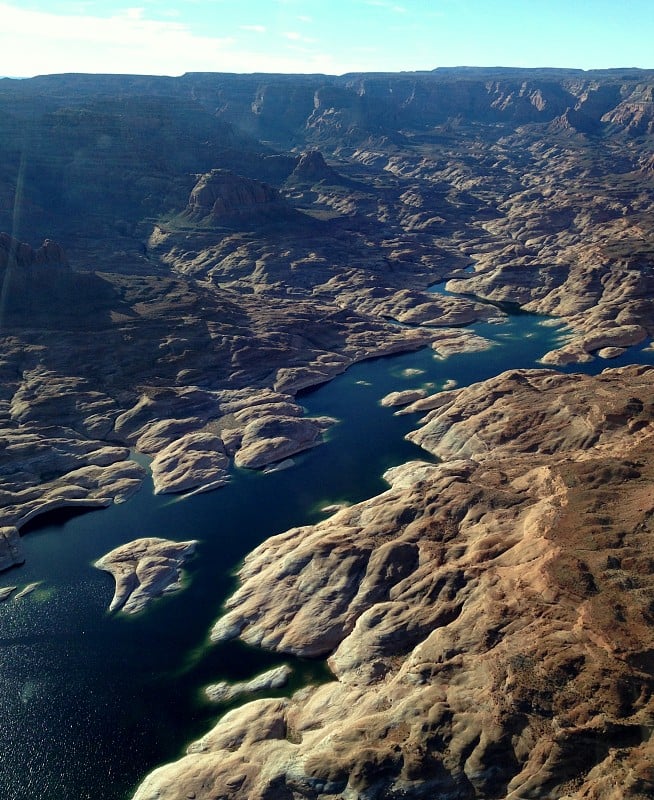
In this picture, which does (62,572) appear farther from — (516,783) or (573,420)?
(573,420)

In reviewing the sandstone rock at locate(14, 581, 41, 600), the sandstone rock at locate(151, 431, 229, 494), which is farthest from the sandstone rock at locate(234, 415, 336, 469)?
the sandstone rock at locate(14, 581, 41, 600)

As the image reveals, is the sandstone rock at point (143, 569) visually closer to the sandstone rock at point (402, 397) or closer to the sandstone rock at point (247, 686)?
the sandstone rock at point (247, 686)

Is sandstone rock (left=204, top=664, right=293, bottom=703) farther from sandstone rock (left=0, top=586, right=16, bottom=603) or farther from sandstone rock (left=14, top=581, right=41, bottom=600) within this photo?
sandstone rock (left=0, top=586, right=16, bottom=603)

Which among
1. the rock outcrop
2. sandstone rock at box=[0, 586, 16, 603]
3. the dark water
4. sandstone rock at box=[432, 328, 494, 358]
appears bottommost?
sandstone rock at box=[0, 586, 16, 603]

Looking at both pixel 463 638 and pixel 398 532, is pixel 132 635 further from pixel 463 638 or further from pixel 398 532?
pixel 463 638

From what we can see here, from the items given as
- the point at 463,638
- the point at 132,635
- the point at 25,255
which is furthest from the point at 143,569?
the point at 25,255

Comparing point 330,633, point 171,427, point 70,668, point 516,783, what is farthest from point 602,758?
point 171,427
